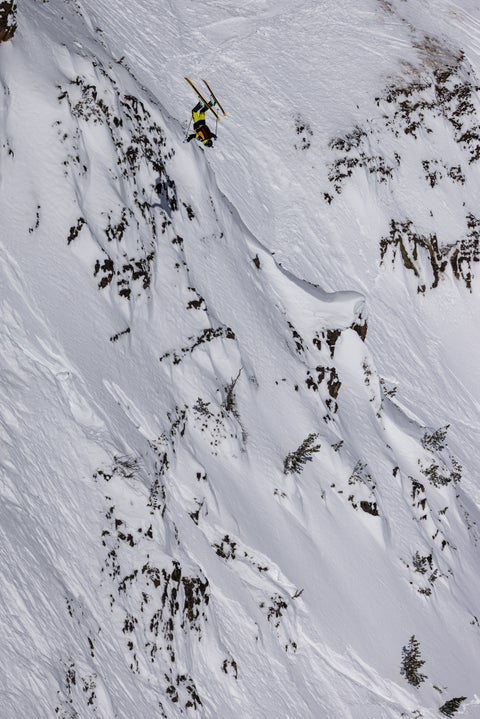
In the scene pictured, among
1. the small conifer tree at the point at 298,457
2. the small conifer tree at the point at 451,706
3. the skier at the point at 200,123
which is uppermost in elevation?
the skier at the point at 200,123

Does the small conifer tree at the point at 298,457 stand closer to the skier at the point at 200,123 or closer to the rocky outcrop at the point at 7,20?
the skier at the point at 200,123

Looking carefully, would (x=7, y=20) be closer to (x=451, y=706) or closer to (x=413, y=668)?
(x=413, y=668)

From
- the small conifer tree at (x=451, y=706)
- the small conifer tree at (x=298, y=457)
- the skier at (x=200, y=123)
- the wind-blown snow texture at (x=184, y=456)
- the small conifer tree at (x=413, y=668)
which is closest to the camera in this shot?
the wind-blown snow texture at (x=184, y=456)

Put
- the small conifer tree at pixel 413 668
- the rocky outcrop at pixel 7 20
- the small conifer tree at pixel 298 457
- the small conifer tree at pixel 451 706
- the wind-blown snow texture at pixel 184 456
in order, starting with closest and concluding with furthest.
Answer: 1. the wind-blown snow texture at pixel 184 456
2. the rocky outcrop at pixel 7 20
3. the small conifer tree at pixel 413 668
4. the small conifer tree at pixel 451 706
5. the small conifer tree at pixel 298 457

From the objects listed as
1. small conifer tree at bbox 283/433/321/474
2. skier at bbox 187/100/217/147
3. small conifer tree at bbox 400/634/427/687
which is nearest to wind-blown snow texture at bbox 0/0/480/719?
small conifer tree at bbox 283/433/321/474

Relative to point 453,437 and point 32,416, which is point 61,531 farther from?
point 453,437

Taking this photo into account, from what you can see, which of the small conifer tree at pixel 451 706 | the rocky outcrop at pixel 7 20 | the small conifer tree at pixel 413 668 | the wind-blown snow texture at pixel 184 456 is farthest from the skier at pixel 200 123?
the small conifer tree at pixel 451 706

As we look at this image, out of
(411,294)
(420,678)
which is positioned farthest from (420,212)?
(420,678)

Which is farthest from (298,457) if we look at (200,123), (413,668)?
(200,123)
